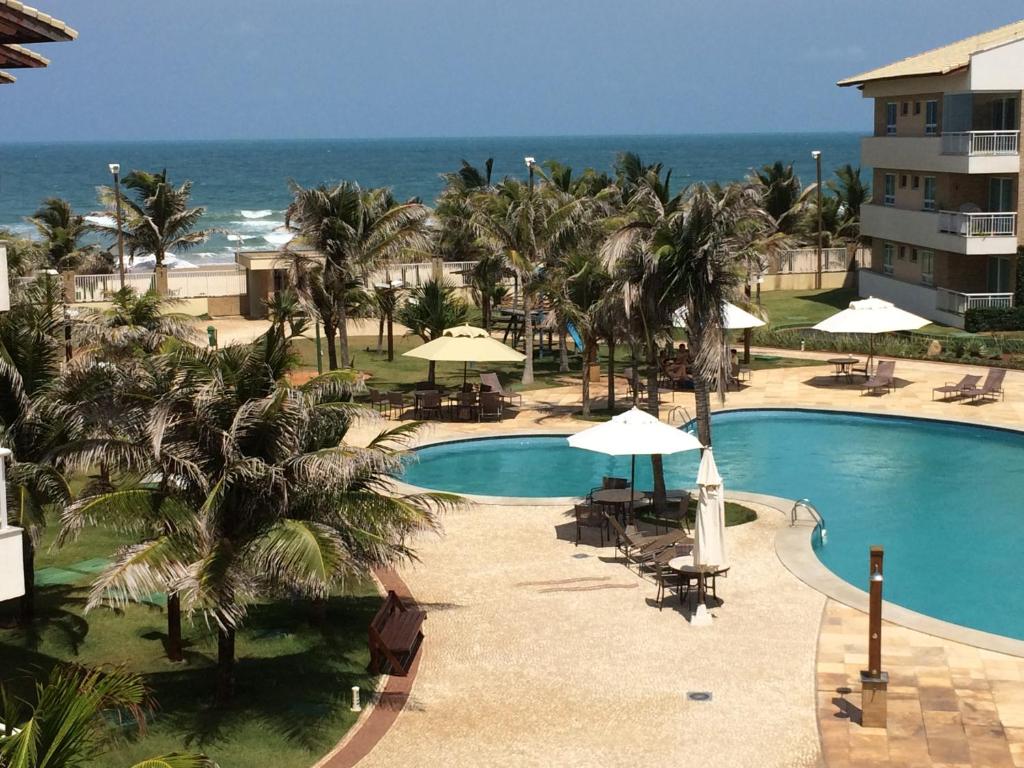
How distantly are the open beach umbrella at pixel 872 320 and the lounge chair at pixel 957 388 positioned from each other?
213 cm

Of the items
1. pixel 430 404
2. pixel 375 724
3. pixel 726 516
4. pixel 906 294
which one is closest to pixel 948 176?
pixel 906 294

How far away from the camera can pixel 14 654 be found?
51.9ft

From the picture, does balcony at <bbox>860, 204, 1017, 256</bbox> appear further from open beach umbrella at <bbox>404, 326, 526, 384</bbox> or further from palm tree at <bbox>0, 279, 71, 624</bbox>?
palm tree at <bbox>0, 279, 71, 624</bbox>

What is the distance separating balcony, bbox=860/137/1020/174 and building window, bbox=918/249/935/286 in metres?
2.62

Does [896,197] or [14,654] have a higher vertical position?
[896,197]

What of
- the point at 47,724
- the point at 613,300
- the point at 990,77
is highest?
the point at 990,77

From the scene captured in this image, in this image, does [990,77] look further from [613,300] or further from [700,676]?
[700,676]

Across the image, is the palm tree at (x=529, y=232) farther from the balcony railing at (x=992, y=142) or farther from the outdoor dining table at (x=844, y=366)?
the balcony railing at (x=992, y=142)

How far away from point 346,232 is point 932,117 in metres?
21.9

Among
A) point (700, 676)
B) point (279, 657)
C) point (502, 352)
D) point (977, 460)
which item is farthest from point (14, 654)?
point (977, 460)

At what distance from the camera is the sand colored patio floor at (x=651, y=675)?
1336cm

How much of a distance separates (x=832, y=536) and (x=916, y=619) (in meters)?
4.88

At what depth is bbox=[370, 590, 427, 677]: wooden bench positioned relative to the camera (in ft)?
50.3

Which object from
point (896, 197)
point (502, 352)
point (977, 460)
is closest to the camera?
point (977, 460)
